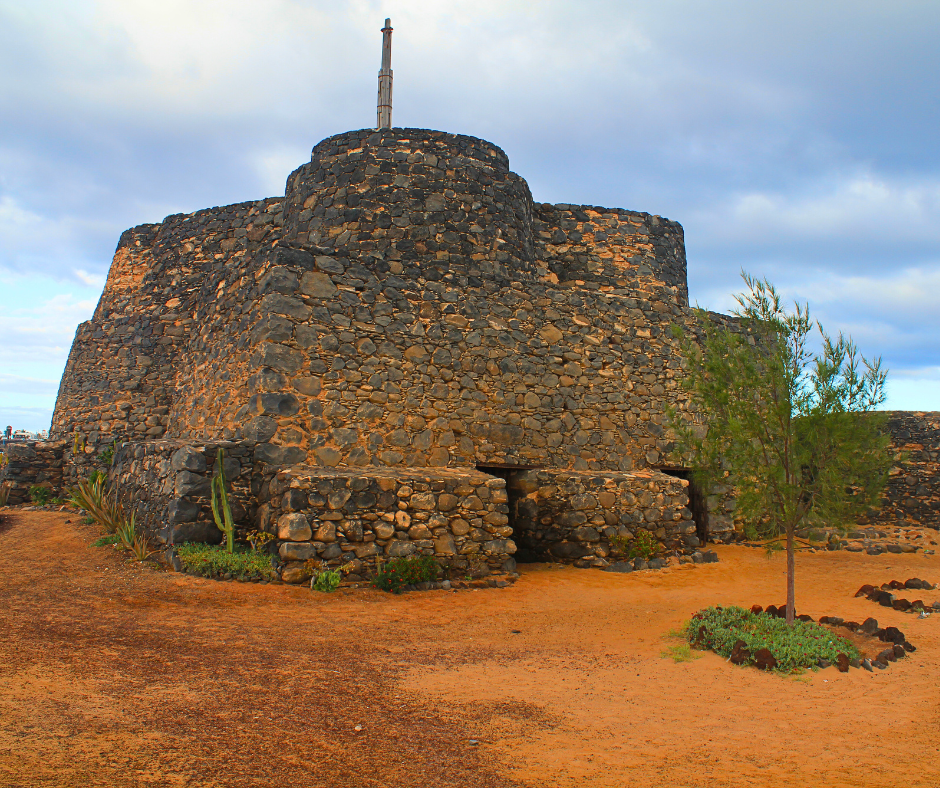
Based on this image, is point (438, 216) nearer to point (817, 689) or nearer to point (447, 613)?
point (447, 613)

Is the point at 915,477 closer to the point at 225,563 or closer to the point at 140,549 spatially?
the point at 225,563

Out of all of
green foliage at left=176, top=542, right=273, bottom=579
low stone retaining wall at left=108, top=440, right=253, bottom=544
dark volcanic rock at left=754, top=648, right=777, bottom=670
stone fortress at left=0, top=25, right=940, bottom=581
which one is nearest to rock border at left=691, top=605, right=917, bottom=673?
dark volcanic rock at left=754, top=648, right=777, bottom=670

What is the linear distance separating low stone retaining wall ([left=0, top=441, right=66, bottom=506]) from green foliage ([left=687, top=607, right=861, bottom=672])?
1388 cm

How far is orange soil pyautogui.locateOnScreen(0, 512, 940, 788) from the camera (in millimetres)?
3266

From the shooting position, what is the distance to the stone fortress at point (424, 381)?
8.30m

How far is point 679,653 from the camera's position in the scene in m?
5.63

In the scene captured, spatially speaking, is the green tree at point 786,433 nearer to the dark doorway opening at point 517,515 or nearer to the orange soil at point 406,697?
the orange soil at point 406,697

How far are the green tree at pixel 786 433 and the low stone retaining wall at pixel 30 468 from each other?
13825 millimetres

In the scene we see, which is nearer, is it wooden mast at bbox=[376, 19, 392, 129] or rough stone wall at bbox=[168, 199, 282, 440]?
rough stone wall at bbox=[168, 199, 282, 440]

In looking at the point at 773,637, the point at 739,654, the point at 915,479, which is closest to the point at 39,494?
the point at 739,654

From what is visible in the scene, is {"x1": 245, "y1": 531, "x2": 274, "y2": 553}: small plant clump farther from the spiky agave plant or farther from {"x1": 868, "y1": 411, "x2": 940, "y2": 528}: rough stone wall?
{"x1": 868, "y1": 411, "x2": 940, "y2": 528}: rough stone wall

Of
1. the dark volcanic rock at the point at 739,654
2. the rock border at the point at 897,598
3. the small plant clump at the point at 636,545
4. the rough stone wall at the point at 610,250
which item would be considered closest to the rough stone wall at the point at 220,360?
the rough stone wall at the point at 610,250

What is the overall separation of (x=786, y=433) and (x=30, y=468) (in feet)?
49.2

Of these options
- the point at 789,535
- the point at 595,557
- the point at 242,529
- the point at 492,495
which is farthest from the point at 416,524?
the point at 789,535
